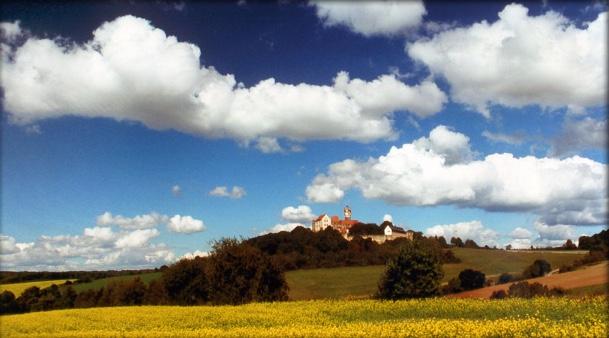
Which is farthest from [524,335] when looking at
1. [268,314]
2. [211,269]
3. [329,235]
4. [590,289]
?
[329,235]

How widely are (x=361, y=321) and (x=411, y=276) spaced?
1390 cm

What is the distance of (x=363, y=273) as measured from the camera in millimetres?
77625

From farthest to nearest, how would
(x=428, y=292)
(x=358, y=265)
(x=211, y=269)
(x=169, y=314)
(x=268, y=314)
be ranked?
(x=358, y=265)
(x=211, y=269)
(x=428, y=292)
(x=169, y=314)
(x=268, y=314)

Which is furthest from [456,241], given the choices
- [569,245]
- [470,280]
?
[470,280]

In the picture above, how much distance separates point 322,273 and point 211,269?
41.0 m

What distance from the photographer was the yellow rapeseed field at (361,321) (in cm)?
1595

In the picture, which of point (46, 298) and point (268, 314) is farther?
point (46, 298)

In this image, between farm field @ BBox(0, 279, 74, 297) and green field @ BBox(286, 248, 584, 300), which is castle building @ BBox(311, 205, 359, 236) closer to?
green field @ BBox(286, 248, 584, 300)

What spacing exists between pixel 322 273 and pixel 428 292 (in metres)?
45.6

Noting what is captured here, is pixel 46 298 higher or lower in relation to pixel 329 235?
lower

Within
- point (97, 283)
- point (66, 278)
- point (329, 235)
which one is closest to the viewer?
point (97, 283)

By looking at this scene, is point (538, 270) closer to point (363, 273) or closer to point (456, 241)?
point (363, 273)

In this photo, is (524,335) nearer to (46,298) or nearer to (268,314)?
(268,314)

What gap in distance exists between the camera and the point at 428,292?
111ft
